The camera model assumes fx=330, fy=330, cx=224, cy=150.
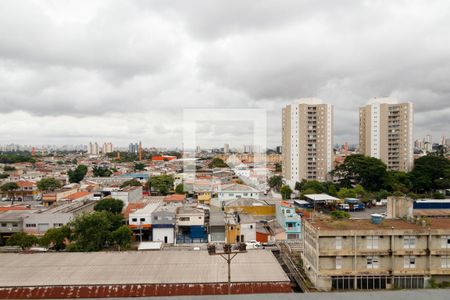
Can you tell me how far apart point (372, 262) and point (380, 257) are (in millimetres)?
164

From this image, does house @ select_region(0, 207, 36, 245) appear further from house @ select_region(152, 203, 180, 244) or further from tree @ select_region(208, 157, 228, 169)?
tree @ select_region(208, 157, 228, 169)

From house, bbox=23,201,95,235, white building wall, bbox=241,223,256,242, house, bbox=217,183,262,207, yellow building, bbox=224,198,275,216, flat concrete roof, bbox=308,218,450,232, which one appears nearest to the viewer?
flat concrete roof, bbox=308,218,450,232

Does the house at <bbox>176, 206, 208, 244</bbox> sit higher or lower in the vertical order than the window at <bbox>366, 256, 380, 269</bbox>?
lower

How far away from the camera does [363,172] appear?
56.6 ft

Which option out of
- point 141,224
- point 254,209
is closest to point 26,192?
point 141,224

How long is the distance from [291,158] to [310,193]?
5071mm

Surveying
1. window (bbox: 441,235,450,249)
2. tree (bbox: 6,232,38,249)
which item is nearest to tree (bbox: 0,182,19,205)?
tree (bbox: 6,232,38,249)

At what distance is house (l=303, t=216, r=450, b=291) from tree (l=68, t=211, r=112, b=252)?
5152 mm

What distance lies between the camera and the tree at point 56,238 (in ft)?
27.1

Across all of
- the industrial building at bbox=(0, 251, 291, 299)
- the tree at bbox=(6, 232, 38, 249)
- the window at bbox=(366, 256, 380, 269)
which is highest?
the window at bbox=(366, 256, 380, 269)

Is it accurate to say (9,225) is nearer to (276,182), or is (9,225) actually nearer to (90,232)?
(90,232)

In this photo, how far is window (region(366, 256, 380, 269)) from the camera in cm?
577

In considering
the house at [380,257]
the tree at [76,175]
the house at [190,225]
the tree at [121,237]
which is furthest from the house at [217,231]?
the tree at [76,175]

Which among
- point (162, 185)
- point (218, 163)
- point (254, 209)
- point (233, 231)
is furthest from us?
point (218, 163)
